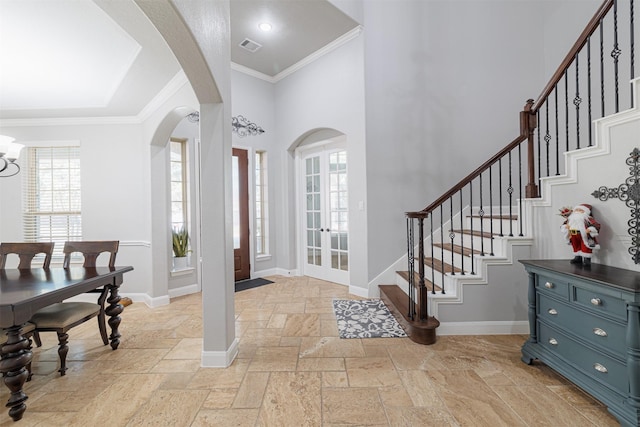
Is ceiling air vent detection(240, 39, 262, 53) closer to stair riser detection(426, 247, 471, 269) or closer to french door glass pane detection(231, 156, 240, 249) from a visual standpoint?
french door glass pane detection(231, 156, 240, 249)

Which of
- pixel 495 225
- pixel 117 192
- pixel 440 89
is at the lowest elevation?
pixel 495 225

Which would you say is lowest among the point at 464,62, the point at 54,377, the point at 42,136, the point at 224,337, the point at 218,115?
A: the point at 54,377

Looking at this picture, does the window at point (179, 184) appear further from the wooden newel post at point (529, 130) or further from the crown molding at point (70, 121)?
the wooden newel post at point (529, 130)

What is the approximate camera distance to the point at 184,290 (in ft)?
14.4

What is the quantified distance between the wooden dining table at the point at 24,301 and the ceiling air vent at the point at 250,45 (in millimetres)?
3598

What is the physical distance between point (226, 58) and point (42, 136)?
12.7 feet

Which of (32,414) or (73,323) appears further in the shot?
(73,323)

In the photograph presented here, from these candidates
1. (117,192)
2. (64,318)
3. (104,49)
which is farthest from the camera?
(117,192)

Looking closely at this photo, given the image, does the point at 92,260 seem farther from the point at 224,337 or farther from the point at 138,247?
the point at 224,337

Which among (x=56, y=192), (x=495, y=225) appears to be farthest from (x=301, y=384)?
(x=56, y=192)

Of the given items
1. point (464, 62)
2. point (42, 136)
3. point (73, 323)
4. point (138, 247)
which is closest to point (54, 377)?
point (73, 323)

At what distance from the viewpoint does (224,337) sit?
2.30 m

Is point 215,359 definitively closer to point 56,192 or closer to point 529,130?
point 529,130

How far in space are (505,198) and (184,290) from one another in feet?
16.2
